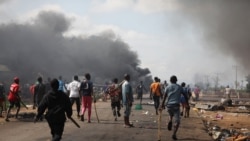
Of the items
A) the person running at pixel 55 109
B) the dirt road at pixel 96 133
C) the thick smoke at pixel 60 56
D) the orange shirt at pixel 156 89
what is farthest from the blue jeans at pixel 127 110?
the thick smoke at pixel 60 56

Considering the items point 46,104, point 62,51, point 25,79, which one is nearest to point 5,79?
point 25,79

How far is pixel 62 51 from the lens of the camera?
2704 inches

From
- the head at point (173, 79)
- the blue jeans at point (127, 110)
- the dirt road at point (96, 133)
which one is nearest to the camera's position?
the dirt road at point (96, 133)

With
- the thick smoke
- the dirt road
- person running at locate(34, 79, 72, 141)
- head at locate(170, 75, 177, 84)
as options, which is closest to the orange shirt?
the dirt road

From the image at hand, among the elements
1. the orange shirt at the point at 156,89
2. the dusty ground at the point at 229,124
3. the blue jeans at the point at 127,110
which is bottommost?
the dusty ground at the point at 229,124

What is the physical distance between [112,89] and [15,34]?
168 ft

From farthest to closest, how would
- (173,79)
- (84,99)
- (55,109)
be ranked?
(84,99) → (173,79) → (55,109)

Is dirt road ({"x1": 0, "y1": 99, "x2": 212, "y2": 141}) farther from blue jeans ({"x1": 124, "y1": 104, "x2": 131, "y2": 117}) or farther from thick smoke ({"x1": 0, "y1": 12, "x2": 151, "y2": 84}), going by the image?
thick smoke ({"x1": 0, "y1": 12, "x2": 151, "y2": 84})

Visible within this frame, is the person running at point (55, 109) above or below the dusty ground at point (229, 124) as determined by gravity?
above

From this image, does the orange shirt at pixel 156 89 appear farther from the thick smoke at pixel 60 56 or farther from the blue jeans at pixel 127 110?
the thick smoke at pixel 60 56

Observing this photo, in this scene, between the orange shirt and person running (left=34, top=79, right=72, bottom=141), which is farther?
the orange shirt

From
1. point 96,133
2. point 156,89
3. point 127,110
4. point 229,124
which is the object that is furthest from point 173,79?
point 229,124

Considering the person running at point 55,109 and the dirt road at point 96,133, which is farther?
the dirt road at point 96,133

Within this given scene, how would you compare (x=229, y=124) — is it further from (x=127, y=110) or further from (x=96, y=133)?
(x=96, y=133)
